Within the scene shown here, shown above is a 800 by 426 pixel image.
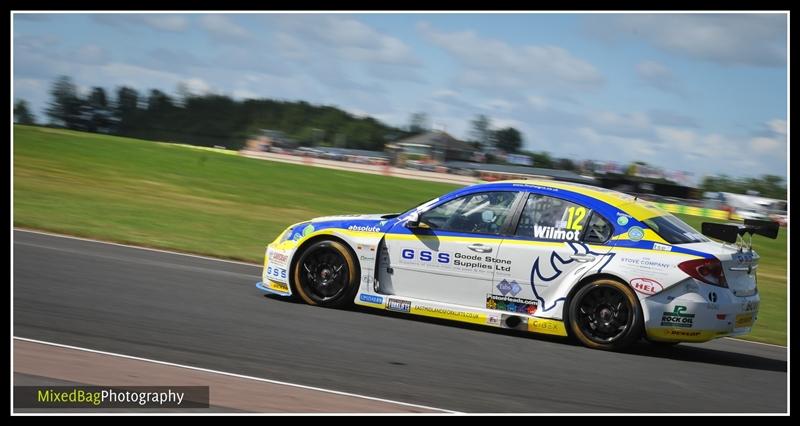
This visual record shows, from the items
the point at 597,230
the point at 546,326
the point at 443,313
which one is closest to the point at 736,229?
the point at 597,230

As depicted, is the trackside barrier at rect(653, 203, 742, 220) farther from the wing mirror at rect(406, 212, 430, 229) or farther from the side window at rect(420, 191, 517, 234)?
the wing mirror at rect(406, 212, 430, 229)

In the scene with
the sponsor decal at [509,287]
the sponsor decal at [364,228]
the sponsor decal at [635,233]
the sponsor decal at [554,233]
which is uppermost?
the sponsor decal at [635,233]

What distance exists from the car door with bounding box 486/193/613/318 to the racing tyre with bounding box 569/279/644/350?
0.53 ft

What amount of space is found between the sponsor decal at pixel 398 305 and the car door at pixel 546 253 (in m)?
0.76

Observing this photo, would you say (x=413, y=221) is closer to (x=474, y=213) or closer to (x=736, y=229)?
(x=474, y=213)

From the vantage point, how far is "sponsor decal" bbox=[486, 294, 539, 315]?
8.14 m

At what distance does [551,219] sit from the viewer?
8.22 meters

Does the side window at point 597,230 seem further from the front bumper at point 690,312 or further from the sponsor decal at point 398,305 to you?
the sponsor decal at point 398,305

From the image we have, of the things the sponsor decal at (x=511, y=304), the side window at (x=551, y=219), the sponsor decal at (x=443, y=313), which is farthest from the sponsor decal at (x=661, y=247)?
the sponsor decal at (x=443, y=313)

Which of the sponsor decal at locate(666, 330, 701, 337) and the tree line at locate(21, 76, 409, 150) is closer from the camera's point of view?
the sponsor decal at locate(666, 330, 701, 337)

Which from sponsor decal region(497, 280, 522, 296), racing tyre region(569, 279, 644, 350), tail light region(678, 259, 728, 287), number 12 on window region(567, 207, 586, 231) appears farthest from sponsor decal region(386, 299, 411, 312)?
tail light region(678, 259, 728, 287)

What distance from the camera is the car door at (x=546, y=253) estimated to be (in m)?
8.01

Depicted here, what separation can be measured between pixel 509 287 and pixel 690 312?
1.56 metres

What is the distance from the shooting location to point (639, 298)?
773cm
